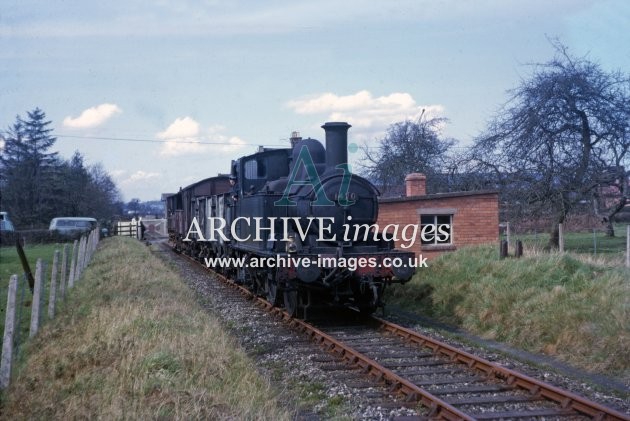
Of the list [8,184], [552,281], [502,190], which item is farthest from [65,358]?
[8,184]

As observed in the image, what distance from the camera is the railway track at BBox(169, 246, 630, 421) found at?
5.98 meters

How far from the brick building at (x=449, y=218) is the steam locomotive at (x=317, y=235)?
15.7 feet

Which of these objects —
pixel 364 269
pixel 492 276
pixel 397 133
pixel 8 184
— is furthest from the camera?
pixel 397 133

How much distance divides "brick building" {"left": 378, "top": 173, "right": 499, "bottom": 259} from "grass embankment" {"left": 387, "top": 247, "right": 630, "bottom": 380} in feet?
7.38

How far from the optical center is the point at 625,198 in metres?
18.3

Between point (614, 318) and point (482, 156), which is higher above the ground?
point (482, 156)

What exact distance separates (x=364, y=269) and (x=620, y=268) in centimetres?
455

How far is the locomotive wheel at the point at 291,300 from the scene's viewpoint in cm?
1063

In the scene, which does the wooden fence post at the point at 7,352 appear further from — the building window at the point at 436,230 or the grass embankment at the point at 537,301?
the building window at the point at 436,230

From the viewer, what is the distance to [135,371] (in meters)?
5.85

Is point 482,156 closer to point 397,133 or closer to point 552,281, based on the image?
point 552,281

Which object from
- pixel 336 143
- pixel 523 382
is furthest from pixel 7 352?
pixel 336 143

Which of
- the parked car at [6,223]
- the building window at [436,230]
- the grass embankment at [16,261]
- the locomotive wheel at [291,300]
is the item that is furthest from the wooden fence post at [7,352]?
the parked car at [6,223]

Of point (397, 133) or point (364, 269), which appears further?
point (397, 133)
